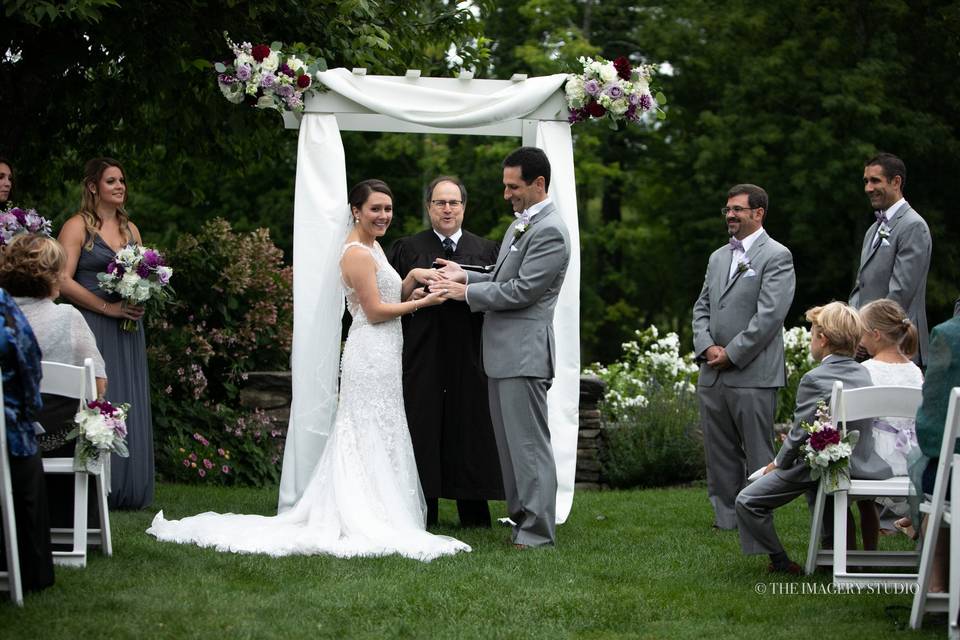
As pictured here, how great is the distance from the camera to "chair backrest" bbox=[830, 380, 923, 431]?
5.50 metres

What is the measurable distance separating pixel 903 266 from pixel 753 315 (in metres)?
0.97

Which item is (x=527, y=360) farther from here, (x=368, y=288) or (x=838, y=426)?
(x=838, y=426)

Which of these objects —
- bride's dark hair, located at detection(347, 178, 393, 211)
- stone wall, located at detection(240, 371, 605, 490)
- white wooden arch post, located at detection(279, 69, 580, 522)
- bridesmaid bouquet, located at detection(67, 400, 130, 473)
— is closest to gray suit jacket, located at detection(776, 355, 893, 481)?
white wooden arch post, located at detection(279, 69, 580, 522)

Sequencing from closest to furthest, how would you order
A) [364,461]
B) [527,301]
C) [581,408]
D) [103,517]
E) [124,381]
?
1. [103,517]
2. [527,301]
3. [364,461]
4. [124,381]
5. [581,408]

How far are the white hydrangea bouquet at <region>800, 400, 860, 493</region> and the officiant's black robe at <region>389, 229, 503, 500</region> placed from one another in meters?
2.50

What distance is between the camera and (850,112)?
1912 centimetres

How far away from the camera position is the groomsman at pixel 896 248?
761cm

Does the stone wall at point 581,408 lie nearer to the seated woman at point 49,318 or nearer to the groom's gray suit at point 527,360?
the groom's gray suit at point 527,360

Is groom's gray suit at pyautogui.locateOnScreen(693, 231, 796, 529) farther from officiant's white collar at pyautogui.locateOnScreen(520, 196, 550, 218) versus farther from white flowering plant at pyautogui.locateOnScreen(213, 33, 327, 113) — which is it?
white flowering plant at pyautogui.locateOnScreen(213, 33, 327, 113)

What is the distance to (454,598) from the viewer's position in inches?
210

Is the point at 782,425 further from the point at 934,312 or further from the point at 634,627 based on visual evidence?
the point at 934,312

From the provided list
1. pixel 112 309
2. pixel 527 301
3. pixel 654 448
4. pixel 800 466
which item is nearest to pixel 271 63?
pixel 112 309

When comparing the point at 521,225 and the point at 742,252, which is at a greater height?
the point at 521,225

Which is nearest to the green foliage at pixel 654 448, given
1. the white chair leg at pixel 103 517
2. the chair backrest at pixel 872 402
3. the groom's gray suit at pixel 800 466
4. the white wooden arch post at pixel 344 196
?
the white wooden arch post at pixel 344 196
